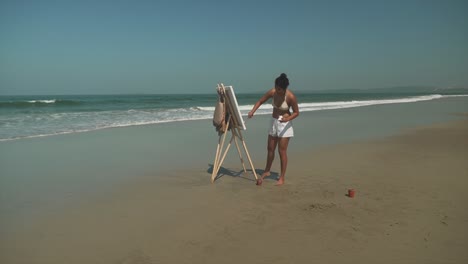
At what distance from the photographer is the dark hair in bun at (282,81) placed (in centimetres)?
536

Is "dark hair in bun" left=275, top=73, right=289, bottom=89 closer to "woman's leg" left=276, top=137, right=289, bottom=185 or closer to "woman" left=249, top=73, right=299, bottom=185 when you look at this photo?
"woman" left=249, top=73, right=299, bottom=185

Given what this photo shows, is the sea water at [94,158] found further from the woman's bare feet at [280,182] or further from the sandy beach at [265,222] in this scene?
the woman's bare feet at [280,182]

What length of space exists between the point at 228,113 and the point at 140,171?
82.3 inches

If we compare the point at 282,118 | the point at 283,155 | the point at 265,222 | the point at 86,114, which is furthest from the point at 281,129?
the point at 86,114

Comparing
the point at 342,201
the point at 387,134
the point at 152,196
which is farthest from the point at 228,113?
the point at 387,134

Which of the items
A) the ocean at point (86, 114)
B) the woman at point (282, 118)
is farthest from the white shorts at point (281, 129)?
the ocean at point (86, 114)

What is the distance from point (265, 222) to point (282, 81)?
7.85 ft

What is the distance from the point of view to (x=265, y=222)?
3934 millimetres

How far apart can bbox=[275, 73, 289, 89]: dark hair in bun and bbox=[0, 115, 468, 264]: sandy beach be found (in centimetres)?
164

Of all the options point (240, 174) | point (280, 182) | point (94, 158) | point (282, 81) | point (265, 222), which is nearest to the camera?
point (265, 222)

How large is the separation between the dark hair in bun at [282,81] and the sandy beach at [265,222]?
64.7 inches

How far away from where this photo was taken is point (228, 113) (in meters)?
5.97

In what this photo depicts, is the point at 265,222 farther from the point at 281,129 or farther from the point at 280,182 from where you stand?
the point at 281,129

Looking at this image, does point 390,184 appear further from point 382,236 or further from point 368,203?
point 382,236
